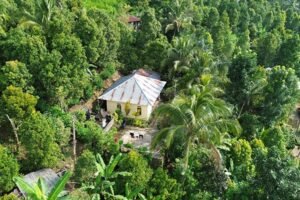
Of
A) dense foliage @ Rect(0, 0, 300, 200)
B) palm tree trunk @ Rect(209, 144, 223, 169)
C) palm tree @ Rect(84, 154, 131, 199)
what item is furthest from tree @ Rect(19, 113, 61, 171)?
palm tree trunk @ Rect(209, 144, 223, 169)

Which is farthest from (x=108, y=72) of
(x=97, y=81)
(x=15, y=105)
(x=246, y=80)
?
(x=15, y=105)

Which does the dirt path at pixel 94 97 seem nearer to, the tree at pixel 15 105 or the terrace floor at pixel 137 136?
the terrace floor at pixel 137 136

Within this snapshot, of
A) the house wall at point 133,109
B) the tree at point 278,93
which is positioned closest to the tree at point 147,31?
the house wall at point 133,109

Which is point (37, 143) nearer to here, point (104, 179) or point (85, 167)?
point (85, 167)

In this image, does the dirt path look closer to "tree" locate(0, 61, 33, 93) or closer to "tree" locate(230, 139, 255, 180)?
"tree" locate(0, 61, 33, 93)

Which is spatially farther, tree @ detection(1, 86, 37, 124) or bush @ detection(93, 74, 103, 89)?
bush @ detection(93, 74, 103, 89)

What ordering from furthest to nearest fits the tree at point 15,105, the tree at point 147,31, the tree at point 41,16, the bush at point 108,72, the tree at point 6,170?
the tree at point 147,31, the bush at point 108,72, the tree at point 41,16, the tree at point 15,105, the tree at point 6,170

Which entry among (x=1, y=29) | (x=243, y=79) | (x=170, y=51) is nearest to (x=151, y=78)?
(x=170, y=51)
